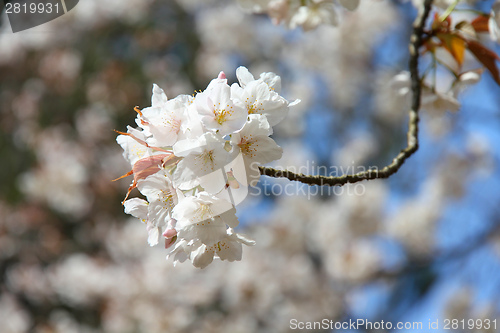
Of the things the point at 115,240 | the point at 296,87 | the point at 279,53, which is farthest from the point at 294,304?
the point at 279,53

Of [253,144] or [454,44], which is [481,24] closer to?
[454,44]

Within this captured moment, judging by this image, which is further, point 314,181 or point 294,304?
point 294,304

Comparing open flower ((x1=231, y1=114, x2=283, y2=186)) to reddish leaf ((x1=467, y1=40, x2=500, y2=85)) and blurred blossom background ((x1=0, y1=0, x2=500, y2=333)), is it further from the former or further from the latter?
blurred blossom background ((x1=0, y1=0, x2=500, y2=333))

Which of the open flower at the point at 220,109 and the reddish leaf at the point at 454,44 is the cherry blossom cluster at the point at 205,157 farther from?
the reddish leaf at the point at 454,44

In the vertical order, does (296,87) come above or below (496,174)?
above

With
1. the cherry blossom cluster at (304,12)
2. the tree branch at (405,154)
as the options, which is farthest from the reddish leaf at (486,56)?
the cherry blossom cluster at (304,12)

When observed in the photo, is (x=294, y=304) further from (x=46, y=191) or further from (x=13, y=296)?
(x=13, y=296)

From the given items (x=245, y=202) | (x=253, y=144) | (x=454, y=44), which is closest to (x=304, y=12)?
(x=454, y=44)

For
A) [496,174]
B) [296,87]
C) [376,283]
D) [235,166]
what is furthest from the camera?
[296,87]
